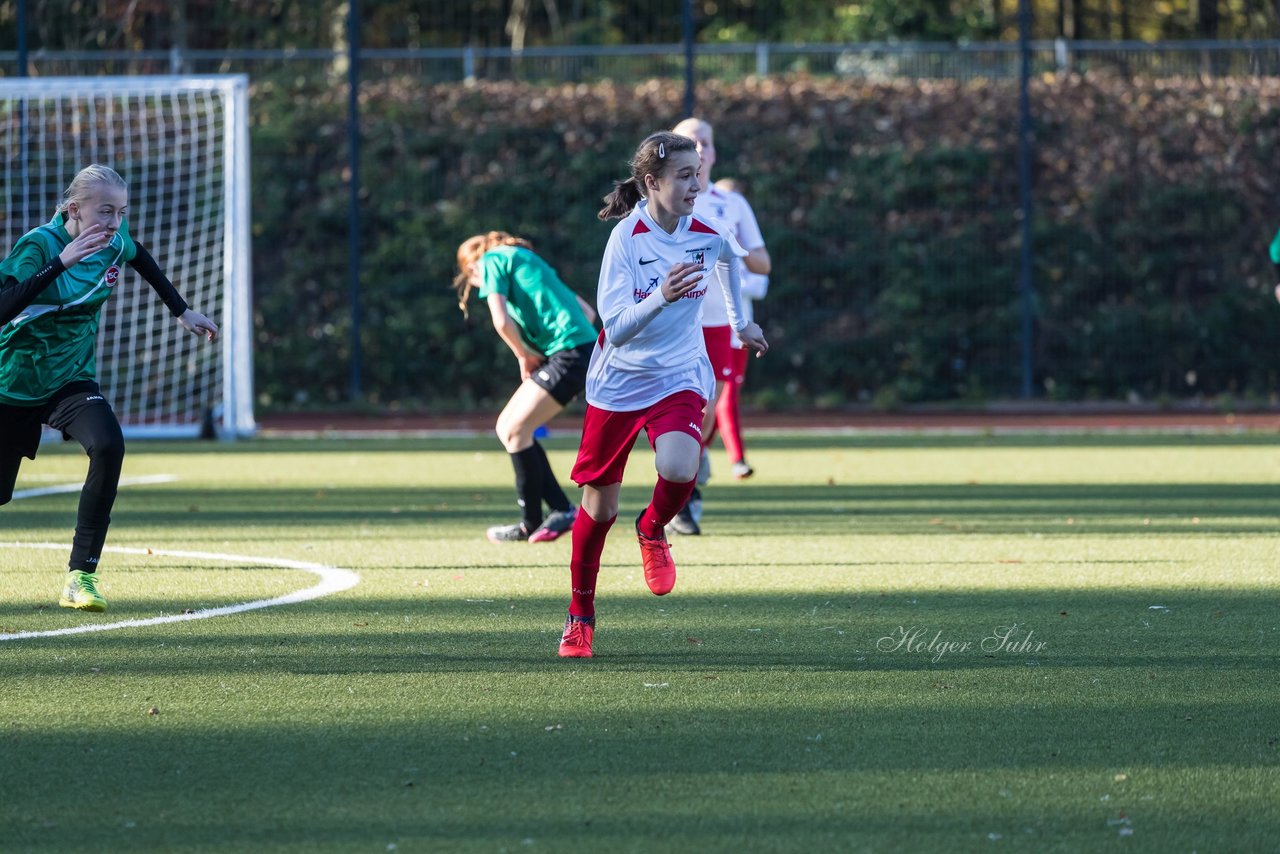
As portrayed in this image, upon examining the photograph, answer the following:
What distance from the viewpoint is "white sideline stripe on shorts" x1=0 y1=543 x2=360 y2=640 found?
6613 mm

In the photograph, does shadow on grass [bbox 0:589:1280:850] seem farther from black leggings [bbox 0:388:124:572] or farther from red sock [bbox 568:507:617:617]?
black leggings [bbox 0:388:124:572]

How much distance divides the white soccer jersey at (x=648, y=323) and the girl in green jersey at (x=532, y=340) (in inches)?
102

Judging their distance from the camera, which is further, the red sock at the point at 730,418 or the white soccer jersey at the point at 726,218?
the red sock at the point at 730,418

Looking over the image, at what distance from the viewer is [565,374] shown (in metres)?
8.86

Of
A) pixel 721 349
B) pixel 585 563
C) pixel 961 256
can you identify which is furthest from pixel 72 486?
pixel 961 256

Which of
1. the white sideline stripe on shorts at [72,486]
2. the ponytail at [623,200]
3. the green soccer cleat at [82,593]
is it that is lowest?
the white sideline stripe on shorts at [72,486]

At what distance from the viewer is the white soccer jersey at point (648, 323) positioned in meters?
6.12

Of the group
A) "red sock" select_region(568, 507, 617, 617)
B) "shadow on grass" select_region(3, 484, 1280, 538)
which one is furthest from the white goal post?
"red sock" select_region(568, 507, 617, 617)

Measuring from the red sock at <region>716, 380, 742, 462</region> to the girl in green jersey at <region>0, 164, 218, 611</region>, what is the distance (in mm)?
4819

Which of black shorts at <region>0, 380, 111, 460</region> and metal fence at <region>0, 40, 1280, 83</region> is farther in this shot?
metal fence at <region>0, 40, 1280, 83</region>

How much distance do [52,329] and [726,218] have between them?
14.8 ft

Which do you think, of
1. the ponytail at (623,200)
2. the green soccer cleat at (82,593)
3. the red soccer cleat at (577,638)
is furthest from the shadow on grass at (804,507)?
the red soccer cleat at (577,638)

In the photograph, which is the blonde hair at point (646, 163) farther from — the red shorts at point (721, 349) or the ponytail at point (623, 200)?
the red shorts at point (721, 349)

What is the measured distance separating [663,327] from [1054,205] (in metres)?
14.5
